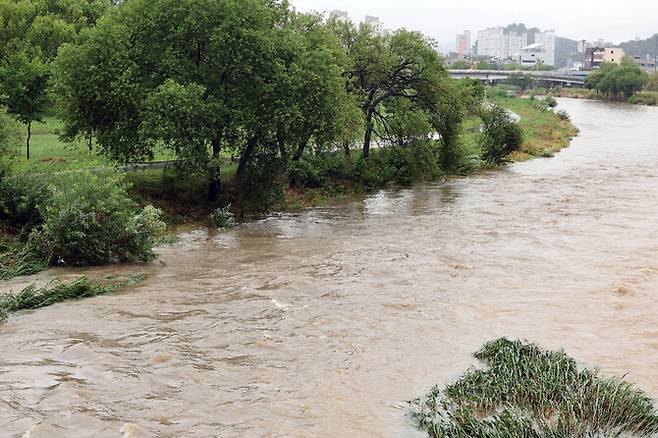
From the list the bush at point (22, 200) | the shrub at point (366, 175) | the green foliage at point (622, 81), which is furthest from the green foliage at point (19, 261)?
the green foliage at point (622, 81)

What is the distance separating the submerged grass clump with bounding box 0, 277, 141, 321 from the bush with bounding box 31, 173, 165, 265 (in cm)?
204

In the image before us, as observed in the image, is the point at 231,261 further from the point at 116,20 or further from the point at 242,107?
the point at 116,20

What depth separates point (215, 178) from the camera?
27234 millimetres

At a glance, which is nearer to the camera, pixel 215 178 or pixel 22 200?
pixel 22 200

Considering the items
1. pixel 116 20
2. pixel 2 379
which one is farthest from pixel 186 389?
pixel 116 20

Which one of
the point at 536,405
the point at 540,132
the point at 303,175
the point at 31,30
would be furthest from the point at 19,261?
the point at 540,132

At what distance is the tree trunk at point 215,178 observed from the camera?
27.0m

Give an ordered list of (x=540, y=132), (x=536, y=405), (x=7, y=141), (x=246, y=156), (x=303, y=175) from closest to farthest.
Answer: (x=536, y=405), (x=7, y=141), (x=246, y=156), (x=303, y=175), (x=540, y=132)

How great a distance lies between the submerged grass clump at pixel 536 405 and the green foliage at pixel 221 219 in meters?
15.5

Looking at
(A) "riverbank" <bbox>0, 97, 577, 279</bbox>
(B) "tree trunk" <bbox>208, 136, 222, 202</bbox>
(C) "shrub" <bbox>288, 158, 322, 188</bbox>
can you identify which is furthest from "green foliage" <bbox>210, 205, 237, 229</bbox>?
(C) "shrub" <bbox>288, 158, 322, 188</bbox>

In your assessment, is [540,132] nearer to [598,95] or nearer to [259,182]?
[259,182]

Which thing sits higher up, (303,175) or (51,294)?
(303,175)

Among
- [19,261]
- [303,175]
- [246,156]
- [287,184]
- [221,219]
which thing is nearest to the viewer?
[19,261]

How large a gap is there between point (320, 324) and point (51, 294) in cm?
651
